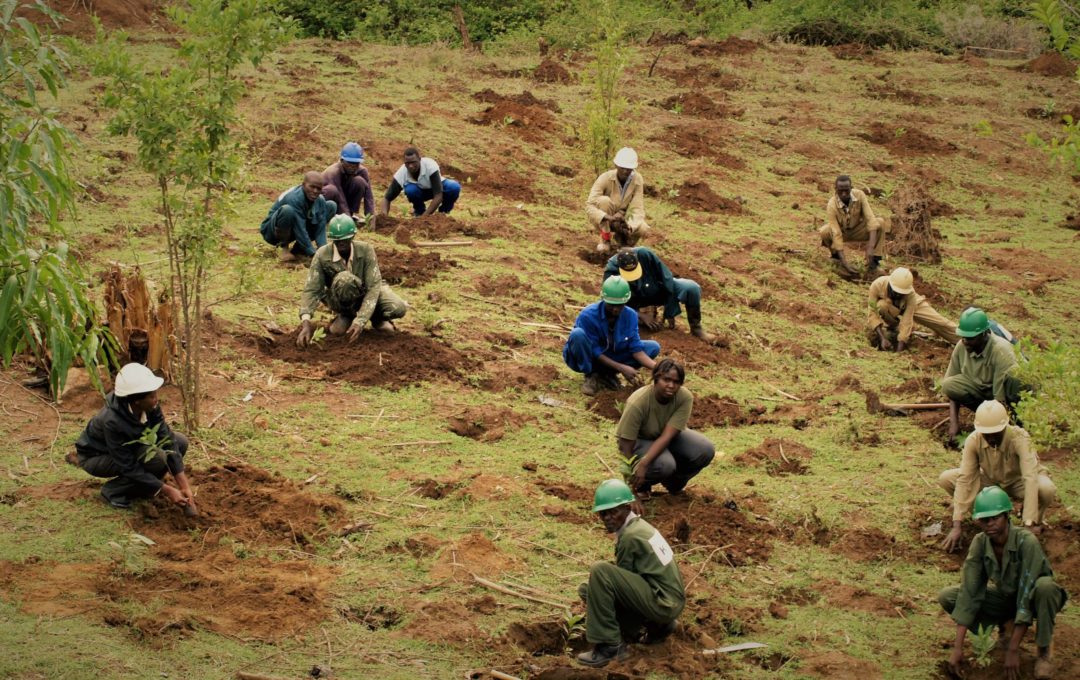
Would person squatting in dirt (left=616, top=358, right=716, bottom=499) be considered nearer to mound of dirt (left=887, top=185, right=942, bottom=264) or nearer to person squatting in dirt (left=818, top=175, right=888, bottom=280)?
person squatting in dirt (left=818, top=175, right=888, bottom=280)

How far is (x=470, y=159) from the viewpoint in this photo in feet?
60.7

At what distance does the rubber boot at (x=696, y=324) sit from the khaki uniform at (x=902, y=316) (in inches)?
81.2

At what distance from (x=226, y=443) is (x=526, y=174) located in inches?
406

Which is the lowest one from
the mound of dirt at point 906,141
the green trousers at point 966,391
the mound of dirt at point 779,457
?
the mound of dirt at point 779,457

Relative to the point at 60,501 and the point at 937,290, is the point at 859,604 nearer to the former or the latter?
the point at 60,501

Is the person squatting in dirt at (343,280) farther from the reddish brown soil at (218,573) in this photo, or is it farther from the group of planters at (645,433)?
the reddish brown soil at (218,573)

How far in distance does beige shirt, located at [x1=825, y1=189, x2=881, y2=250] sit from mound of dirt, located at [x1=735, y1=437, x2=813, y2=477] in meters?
6.43

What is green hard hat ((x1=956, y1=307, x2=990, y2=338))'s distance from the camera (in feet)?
32.1

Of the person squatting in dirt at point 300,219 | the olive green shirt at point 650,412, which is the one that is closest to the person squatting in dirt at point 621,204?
the person squatting in dirt at point 300,219

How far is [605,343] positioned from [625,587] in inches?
170

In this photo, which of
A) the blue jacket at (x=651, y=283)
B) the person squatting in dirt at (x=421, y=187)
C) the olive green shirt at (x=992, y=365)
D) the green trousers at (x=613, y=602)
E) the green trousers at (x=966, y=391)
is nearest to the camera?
the green trousers at (x=613, y=602)

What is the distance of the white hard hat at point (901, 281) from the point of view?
1273 centimetres

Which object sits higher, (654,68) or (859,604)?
(654,68)

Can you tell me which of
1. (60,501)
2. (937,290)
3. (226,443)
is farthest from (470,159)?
(60,501)
